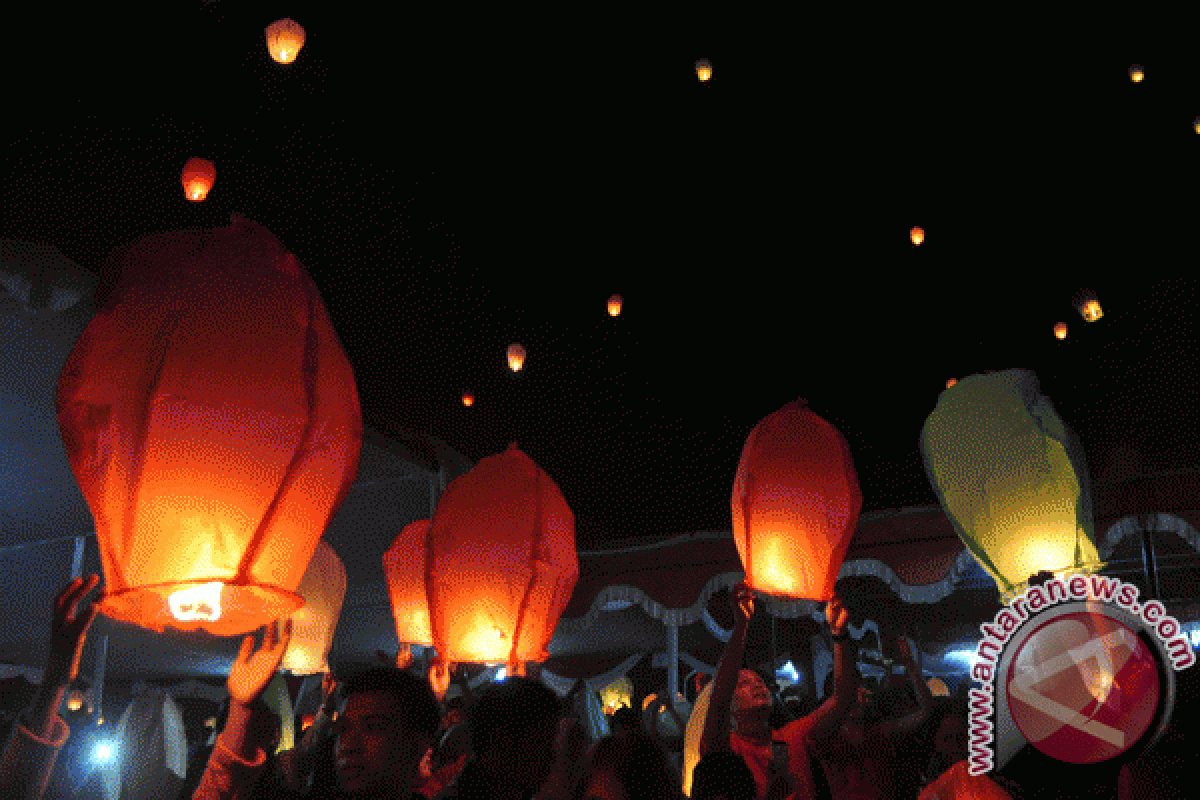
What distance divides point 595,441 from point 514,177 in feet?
10.8

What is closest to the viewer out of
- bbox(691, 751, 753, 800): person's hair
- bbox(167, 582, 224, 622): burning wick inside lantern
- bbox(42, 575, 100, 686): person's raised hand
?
bbox(42, 575, 100, 686): person's raised hand

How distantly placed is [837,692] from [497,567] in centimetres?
122

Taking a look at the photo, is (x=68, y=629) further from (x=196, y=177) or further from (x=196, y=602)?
(x=196, y=177)

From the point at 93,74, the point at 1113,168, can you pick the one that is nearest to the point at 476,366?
the point at 93,74

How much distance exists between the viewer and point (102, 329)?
1.82 meters

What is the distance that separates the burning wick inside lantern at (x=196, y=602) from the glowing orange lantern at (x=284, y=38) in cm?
200

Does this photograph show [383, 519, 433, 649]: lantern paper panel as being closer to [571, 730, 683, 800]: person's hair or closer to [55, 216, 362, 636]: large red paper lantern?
[571, 730, 683, 800]: person's hair

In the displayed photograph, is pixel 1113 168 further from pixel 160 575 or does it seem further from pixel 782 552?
pixel 160 575

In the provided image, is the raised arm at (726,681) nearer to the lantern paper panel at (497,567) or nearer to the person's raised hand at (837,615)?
the person's raised hand at (837,615)

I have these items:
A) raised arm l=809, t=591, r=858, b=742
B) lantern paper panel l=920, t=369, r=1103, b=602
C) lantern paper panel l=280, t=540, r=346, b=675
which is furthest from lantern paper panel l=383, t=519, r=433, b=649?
lantern paper panel l=920, t=369, r=1103, b=602

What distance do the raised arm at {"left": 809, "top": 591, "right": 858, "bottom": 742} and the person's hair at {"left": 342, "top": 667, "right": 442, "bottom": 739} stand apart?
1560 millimetres

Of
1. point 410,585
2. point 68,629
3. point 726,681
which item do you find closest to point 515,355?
point 410,585

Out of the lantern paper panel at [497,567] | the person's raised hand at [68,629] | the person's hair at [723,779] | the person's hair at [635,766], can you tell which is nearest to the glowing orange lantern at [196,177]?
the lantern paper panel at [497,567]

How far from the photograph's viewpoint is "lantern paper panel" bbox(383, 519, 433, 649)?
4.17 meters
